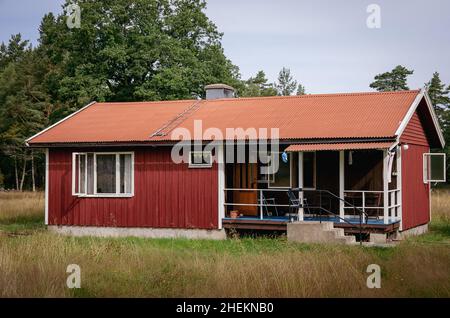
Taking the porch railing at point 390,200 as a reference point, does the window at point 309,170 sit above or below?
above

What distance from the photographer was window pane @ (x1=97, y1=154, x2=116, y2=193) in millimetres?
19375

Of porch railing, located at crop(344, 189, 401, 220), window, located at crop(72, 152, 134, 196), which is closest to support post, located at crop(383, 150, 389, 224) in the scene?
porch railing, located at crop(344, 189, 401, 220)

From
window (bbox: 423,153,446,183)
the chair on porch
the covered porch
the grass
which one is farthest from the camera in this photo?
window (bbox: 423,153,446,183)

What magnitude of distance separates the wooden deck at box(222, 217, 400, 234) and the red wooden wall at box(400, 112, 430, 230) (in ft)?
5.35

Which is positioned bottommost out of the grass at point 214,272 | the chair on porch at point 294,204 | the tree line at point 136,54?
the grass at point 214,272

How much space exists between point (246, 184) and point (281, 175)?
45.5 inches

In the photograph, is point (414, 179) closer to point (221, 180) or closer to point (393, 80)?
point (221, 180)

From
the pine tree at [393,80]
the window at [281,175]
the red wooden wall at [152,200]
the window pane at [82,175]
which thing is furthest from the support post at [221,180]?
the pine tree at [393,80]

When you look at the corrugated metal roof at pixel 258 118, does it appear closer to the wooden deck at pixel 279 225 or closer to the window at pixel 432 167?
the wooden deck at pixel 279 225

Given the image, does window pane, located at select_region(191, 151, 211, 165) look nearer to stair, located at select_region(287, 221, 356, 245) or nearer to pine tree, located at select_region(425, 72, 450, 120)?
stair, located at select_region(287, 221, 356, 245)

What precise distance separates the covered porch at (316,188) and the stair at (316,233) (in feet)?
1.71

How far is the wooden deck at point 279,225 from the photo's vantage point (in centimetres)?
1622

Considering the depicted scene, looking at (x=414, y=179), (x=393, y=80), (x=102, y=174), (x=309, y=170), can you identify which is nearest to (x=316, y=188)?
(x=309, y=170)
